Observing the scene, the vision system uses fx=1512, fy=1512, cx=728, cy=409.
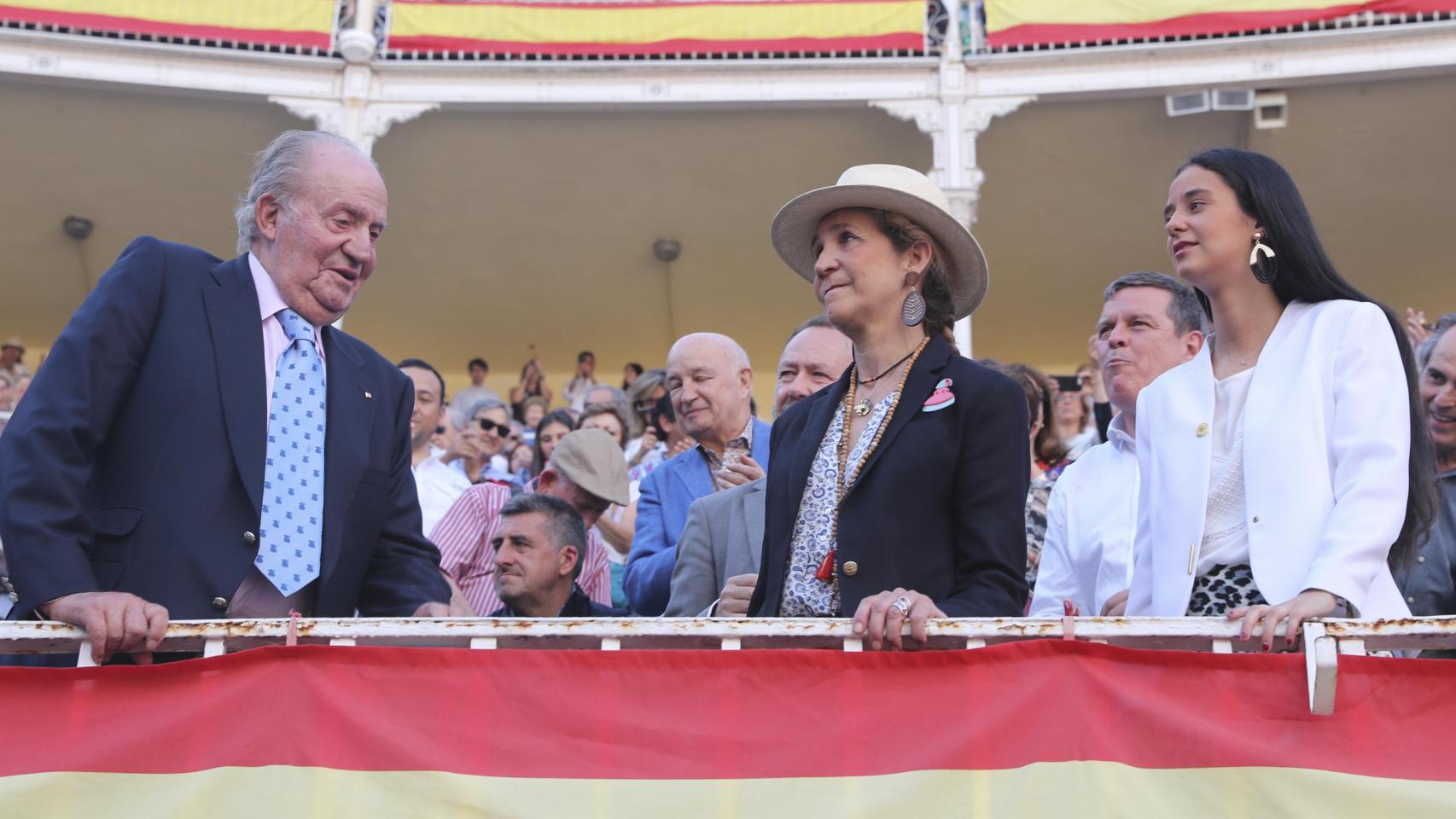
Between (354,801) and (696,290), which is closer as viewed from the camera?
(354,801)

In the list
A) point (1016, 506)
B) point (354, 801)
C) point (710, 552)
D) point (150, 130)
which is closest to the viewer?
point (354, 801)

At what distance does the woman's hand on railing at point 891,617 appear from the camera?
254cm

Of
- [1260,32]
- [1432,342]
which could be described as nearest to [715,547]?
[1432,342]

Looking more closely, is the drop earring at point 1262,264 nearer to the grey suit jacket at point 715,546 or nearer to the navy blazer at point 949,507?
the navy blazer at point 949,507

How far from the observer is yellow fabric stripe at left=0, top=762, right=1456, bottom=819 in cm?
243

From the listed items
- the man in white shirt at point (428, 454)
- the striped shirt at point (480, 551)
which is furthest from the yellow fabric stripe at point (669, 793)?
the man in white shirt at point (428, 454)

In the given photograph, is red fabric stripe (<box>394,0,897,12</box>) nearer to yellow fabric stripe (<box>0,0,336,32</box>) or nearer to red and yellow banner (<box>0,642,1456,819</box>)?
yellow fabric stripe (<box>0,0,336,32</box>)

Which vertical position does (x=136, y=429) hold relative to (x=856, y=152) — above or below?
below

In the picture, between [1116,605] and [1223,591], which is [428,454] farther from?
[1223,591]

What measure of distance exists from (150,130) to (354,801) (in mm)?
14221

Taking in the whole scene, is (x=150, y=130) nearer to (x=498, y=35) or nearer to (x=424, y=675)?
(x=498, y=35)

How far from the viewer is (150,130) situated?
1528 centimetres

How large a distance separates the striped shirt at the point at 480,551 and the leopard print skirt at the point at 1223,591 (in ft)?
9.29

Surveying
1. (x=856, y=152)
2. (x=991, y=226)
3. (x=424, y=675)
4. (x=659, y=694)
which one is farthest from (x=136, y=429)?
(x=991, y=226)
